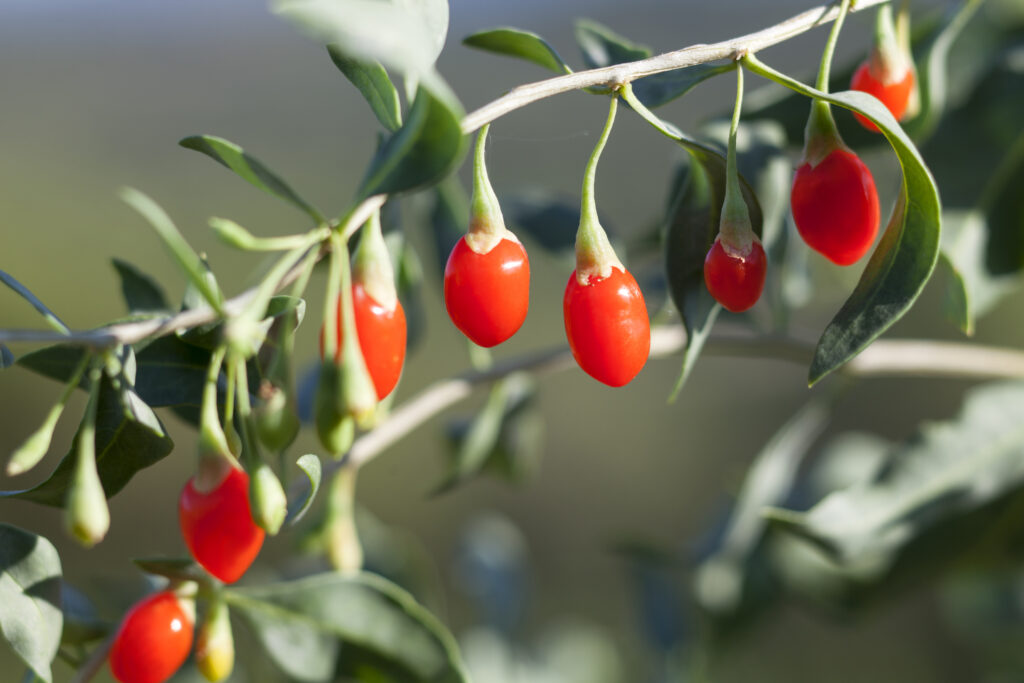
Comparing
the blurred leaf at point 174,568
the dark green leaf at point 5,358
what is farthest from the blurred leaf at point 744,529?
the dark green leaf at point 5,358

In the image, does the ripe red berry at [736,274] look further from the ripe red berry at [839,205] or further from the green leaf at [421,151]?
the green leaf at [421,151]

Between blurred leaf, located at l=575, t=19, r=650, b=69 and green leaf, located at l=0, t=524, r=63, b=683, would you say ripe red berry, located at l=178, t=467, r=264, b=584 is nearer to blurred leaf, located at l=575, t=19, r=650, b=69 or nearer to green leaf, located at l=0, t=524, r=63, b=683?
green leaf, located at l=0, t=524, r=63, b=683

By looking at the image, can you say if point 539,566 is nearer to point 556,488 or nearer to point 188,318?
point 556,488

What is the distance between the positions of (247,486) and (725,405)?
2.38m

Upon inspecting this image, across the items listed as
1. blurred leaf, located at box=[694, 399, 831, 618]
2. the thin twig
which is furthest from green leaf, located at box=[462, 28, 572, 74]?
blurred leaf, located at box=[694, 399, 831, 618]

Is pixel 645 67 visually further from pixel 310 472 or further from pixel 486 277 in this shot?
pixel 310 472

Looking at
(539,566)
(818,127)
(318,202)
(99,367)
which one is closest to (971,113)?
(818,127)

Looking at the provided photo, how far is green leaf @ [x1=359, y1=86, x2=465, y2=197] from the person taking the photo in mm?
291

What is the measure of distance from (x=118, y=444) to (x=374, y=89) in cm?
18

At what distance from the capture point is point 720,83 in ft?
11.4

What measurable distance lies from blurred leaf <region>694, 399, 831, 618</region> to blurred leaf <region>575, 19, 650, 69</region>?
41cm

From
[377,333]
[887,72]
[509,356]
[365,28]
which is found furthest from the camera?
[509,356]

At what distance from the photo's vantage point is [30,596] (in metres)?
0.39

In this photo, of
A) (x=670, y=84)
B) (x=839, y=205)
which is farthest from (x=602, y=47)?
(x=839, y=205)
